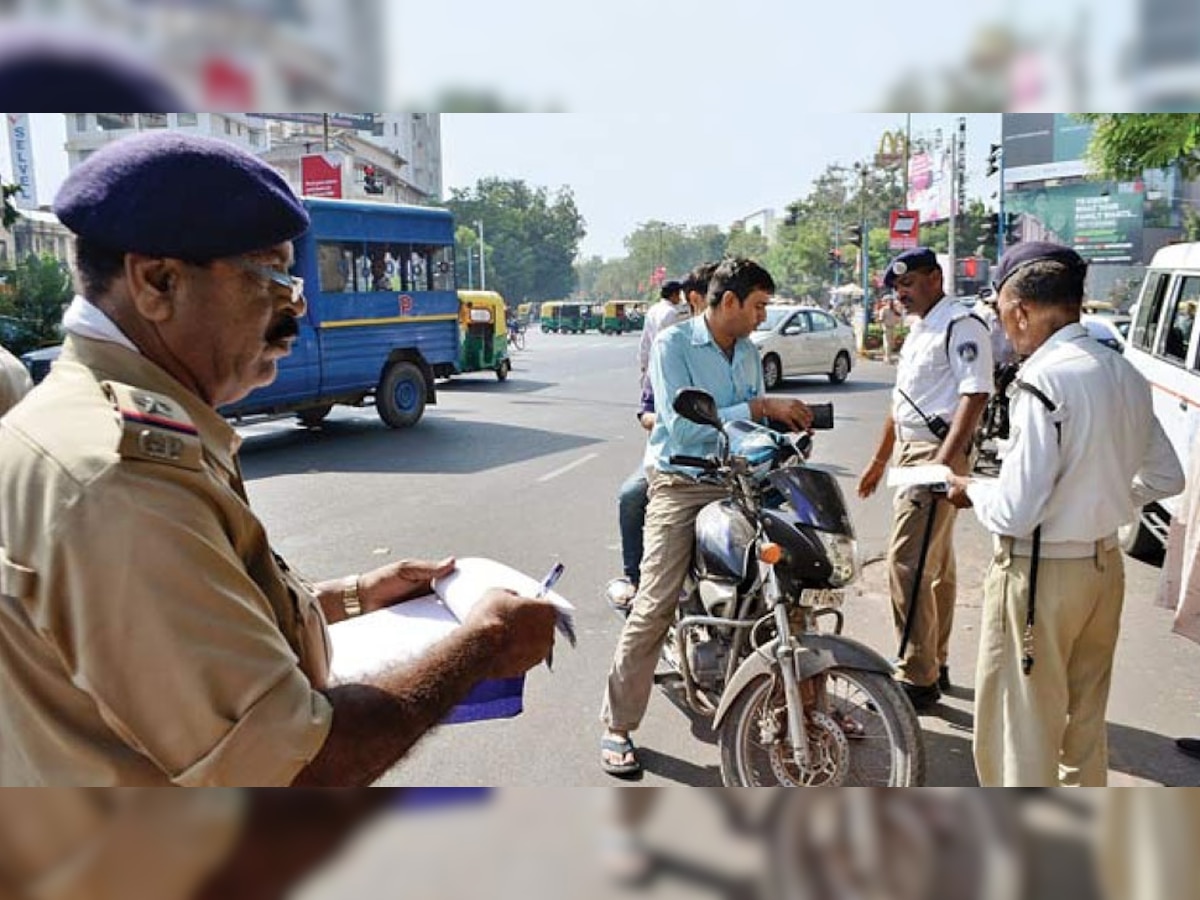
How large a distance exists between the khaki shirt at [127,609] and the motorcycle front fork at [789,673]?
66.3 inches

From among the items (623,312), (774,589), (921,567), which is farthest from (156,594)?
(623,312)

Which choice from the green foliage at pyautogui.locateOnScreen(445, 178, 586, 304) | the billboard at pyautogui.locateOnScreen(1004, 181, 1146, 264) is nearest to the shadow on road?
the green foliage at pyautogui.locateOnScreen(445, 178, 586, 304)

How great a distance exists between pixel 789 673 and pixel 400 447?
5.98m

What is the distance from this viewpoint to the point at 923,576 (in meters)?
3.46

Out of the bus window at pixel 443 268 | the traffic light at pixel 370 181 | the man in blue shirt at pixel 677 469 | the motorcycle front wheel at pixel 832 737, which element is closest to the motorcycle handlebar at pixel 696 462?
the man in blue shirt at pixel 677 469

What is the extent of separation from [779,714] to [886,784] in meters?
0.33

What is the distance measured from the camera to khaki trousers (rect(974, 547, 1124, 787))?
2.28 meters

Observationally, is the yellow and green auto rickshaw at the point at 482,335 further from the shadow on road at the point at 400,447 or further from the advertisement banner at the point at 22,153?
the advertisement banner at the point at 22,153

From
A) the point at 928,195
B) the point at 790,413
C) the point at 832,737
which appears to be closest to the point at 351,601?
the point at 832,737

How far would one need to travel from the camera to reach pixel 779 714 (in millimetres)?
2559

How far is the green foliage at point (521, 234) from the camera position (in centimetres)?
290

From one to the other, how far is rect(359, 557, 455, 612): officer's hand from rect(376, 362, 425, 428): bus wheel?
599cm

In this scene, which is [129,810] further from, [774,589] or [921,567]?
[921,567]

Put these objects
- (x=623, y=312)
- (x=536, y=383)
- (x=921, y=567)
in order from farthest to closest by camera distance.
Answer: (x=536, y=383) < (x=623, y=312) < (x=921, y=567)
